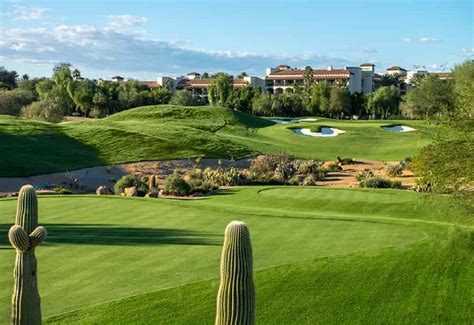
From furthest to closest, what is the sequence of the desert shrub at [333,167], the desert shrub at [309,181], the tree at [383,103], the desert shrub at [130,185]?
the tree at [383,103]
the desert shrub at [333,167]
the desert shrub at [309,181]
the desert shrub at [130,185]

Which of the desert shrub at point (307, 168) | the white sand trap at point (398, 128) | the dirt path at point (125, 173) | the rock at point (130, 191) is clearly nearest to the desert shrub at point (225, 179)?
the dirt path at point (125, 173)

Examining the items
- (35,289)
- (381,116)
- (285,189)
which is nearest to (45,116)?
(285,189)

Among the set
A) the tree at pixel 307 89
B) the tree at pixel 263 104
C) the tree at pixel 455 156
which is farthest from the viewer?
the tree at pixel 307 89

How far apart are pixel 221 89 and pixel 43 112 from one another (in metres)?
50.1

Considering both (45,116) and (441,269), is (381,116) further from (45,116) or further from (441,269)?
(441,269)

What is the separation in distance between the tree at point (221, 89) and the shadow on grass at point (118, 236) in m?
97.4

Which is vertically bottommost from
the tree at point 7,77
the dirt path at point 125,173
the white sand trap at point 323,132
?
the dirt path at point 125,173

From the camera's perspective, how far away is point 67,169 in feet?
123

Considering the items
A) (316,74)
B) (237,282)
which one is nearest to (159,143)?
(237,282)

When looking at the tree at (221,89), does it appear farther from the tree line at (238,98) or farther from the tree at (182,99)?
the tree at (182,99)

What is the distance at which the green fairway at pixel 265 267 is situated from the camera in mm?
10148

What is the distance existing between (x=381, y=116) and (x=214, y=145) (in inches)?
2751

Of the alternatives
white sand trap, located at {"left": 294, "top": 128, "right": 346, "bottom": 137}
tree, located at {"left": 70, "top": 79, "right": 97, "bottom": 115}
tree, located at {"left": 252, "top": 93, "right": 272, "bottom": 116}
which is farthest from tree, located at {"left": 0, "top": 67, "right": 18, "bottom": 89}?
white sand trap, located at {"left": 294, "top": 128, "right": 346, "bottom": 137}

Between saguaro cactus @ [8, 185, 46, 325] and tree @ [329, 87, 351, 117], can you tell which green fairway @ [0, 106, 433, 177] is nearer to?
saguaro cactus @ [8, 185, 46, 325]
